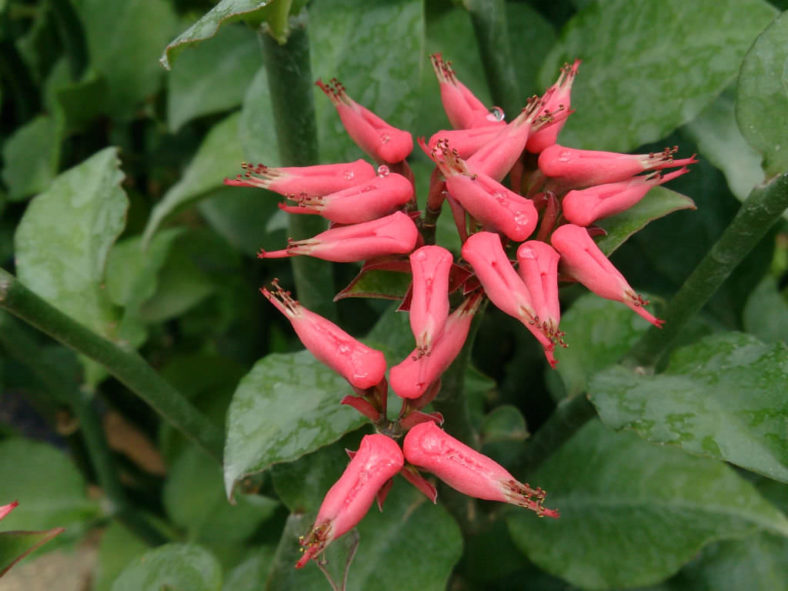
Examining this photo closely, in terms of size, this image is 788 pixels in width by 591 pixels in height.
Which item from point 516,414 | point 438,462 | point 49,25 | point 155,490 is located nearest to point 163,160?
point 49,25

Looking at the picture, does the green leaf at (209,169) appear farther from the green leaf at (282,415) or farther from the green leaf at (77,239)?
the green leaf at (282,415)

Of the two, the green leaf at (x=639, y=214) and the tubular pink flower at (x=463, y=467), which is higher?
the green leaf at (x=639, y=214)

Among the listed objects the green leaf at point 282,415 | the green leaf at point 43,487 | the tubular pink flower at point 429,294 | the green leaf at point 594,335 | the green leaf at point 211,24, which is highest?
the green leaf at point 211,24

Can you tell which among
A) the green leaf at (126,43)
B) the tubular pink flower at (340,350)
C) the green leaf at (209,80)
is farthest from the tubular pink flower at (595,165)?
the green leaf at (126,43)

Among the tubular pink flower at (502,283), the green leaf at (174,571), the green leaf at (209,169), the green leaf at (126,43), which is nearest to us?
the tubular pink flower at (502,283)

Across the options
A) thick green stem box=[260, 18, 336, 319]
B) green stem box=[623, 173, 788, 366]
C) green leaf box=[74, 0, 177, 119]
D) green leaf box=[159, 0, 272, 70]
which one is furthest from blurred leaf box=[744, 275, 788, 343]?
green leaf box=[74, 0, 177, 119]

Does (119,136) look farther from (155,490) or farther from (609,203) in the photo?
(609,203)

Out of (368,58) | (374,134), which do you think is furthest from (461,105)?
(368,58)

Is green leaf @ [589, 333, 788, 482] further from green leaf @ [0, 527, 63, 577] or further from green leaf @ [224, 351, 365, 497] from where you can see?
green leaf @ [0, 527, 63, 577]
